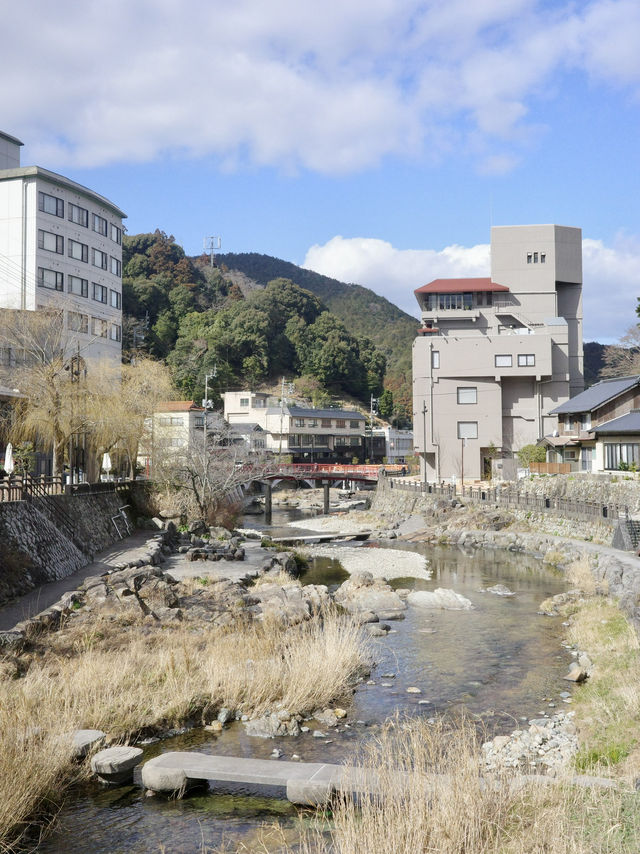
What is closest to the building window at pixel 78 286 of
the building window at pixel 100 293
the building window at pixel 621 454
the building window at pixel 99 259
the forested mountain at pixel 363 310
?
the building window at pixel 100 293

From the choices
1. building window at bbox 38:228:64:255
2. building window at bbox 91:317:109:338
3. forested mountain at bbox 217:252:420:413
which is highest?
forested mountain at bbox 217:252:420:413

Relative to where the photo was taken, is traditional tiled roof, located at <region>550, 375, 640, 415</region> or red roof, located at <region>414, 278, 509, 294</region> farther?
red roof, located at <region>414, 278, 509, 294</region>

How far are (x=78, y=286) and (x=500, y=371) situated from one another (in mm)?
31422

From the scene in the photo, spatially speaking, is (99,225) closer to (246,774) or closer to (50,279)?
(50,279)

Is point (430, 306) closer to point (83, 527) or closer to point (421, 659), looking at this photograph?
point (83, 527)

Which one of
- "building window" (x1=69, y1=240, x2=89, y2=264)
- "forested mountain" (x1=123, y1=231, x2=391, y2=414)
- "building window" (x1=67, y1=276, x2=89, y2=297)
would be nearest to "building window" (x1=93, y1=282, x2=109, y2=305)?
"building window" (x1=67, y1=276, x2=89, y2=297)

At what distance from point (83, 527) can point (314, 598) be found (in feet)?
33.3

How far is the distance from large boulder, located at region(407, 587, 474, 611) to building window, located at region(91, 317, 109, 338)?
85.5 feet

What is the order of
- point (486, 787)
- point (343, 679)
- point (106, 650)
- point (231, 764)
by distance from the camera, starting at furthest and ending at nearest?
1. point (106, 650)
2. point (343, 679)
3. point (231, 764)
4. point (486, 787)

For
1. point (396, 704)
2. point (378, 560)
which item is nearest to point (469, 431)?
point (378, 560)

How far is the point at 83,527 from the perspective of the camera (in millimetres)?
25797

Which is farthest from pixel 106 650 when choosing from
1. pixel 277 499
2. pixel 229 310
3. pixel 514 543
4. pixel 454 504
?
pixel 229 310

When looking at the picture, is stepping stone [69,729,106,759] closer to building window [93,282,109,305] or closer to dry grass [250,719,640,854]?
dry grass [250,719,640,854]

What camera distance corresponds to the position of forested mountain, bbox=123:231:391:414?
8231 centimetres
